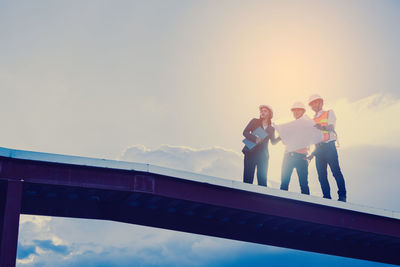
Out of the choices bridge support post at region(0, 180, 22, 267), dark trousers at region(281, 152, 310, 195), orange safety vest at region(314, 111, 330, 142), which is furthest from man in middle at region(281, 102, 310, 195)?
bridge support post at region(0, 180, 22, 267)

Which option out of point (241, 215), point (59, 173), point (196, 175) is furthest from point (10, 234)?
point (241, 215)

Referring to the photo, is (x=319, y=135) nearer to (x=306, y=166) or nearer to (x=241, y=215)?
(x=306, y=166)

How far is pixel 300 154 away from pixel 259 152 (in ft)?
3.07

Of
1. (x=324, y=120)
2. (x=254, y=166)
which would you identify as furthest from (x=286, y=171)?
(x=324, y=120)

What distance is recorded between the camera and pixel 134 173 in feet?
38.6

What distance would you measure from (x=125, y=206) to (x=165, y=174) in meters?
1.71

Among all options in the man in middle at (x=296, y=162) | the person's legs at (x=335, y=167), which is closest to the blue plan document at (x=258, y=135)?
the man in middle at (x=296, y=162)

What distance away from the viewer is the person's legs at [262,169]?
44.2 ft

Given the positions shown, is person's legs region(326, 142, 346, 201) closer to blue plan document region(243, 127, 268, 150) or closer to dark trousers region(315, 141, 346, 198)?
dark trousers region(315, 141, 346, 198)

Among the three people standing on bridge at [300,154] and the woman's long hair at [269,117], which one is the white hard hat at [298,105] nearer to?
the three people standing on bridge at [300,154]

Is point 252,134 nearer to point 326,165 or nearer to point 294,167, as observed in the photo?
point 294,167

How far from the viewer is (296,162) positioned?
1356 cm

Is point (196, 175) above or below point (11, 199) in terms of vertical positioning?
above

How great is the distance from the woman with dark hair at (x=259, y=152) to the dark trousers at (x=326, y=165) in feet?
4.04
